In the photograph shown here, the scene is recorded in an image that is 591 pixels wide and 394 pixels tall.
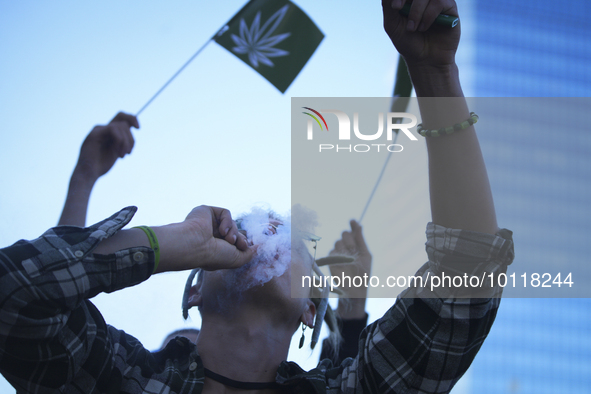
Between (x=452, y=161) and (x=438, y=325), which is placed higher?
(x=452, y=161)

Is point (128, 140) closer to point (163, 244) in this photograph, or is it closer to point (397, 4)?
point (163, 244)

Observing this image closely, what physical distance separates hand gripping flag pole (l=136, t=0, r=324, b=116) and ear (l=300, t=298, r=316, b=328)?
10.9ft

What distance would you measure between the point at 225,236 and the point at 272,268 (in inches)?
15.1

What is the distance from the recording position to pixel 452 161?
178cm

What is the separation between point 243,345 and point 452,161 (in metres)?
1.28

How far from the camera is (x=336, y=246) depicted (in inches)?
139

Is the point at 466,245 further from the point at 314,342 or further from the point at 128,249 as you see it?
the point at 128,249

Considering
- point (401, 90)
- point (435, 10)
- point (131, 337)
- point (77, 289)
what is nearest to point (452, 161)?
point (435, 10)

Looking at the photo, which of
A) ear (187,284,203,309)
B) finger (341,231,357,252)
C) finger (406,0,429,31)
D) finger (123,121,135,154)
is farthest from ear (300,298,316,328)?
finger (123,121,135,154)

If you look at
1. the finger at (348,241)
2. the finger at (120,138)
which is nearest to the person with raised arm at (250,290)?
the finger at (348,241)

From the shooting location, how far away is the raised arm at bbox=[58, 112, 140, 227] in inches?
107

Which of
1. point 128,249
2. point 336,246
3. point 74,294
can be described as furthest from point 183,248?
point 336,246

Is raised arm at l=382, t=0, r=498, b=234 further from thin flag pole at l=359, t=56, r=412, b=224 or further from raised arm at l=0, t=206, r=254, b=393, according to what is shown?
thin flag pole at l=359, t=56, r=412, b=224

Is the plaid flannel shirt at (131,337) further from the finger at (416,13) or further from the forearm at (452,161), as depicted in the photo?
the finger at (416,13)
